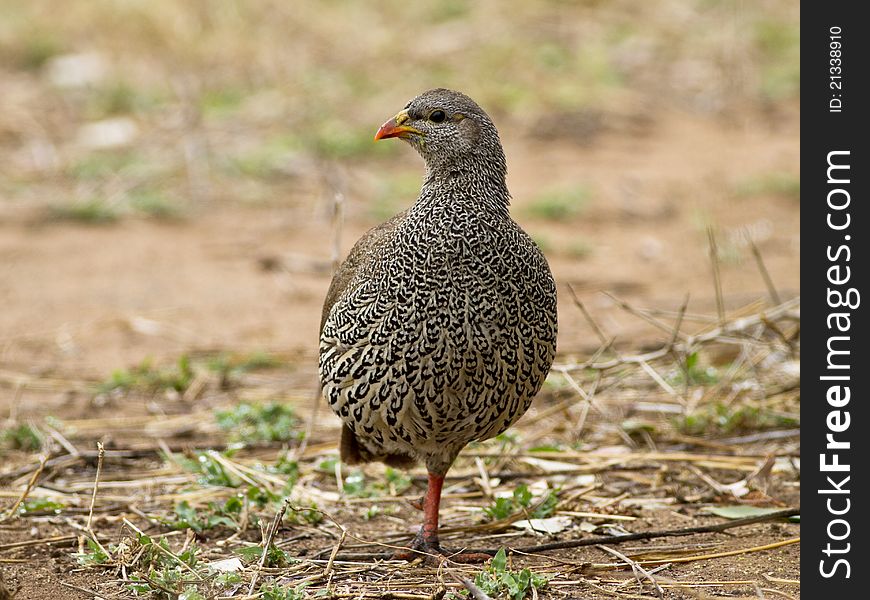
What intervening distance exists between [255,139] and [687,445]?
6688 mm

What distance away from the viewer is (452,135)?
412cm

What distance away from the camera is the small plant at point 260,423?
5.38 meters

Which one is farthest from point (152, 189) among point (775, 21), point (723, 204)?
point (775, 21)

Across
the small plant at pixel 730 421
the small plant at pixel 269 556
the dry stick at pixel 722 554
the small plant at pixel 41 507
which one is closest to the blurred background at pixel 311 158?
the small plant at pixel 730 421

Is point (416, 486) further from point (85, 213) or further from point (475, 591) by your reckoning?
point (85, 213)

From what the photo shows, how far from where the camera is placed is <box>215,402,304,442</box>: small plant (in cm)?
538

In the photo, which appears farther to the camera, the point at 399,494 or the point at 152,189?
the point at 152,189

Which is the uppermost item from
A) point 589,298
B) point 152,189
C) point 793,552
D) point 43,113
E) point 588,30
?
point 588,30

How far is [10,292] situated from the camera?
8039 millimetres

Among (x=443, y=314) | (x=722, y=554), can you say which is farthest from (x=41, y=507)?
(x=722, y=554)

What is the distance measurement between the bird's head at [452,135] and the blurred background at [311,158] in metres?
2.36

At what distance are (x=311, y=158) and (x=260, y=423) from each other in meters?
5.40

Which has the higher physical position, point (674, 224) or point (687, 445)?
point (674, 224)

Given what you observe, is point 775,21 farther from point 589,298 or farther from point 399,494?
point 399,494
